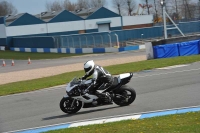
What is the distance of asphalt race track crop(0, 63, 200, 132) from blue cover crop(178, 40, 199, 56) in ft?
43.5

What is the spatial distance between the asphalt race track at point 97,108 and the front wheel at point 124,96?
177 mm

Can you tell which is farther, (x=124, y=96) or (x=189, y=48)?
(x=189, y=48)

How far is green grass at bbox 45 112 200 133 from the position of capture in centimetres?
753

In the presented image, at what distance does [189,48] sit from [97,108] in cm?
1939

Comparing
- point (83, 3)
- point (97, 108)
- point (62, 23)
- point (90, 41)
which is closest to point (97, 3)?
point (83, 3)

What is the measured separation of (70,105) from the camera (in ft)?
39.6

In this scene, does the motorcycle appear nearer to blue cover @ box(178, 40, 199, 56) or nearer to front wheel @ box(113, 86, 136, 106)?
front wheel @ box(113, 86, 136, 106)

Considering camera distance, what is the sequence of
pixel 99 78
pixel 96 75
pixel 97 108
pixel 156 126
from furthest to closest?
pixel 97 108 < pixel 99 78 < pixel 96 75 < pixel 156 126

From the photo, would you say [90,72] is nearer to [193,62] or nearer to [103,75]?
[103,75]

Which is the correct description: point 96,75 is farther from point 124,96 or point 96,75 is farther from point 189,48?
point 189,48

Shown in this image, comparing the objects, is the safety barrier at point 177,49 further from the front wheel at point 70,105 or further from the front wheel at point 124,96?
the front wheel at point 70,105

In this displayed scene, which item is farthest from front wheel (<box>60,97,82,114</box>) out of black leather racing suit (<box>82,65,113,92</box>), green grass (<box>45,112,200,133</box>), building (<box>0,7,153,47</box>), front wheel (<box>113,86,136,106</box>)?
building (<box>0,7,153,47</box>)

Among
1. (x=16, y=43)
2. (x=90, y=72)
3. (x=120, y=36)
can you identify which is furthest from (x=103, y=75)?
(x=16, y=43)

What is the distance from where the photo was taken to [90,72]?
11.6 metres
